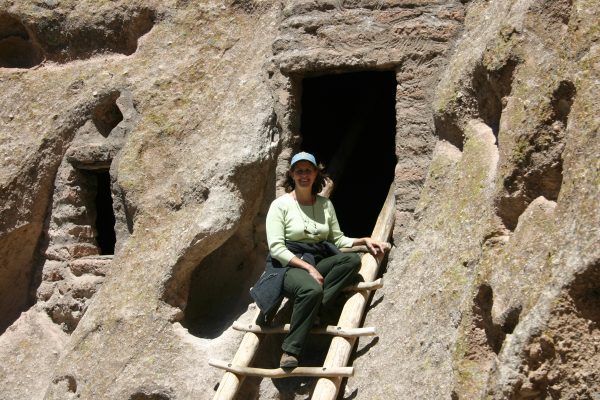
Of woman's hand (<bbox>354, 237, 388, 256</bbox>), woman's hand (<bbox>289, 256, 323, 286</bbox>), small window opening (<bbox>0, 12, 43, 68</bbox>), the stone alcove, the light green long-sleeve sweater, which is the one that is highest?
small window opening (<bbox>0, 12, 43, 68</bbox>)

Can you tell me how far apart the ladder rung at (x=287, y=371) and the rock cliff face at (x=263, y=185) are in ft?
0.46

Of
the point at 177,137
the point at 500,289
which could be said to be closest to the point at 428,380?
the point at 500,289

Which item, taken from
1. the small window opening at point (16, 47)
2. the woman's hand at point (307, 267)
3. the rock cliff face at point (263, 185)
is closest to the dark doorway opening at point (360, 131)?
the rock cliff face at point (263, 185)

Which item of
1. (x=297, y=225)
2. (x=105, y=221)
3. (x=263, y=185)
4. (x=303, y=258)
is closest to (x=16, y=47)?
(x=105, y=221)

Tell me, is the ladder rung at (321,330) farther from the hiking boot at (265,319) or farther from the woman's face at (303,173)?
the woman's face at (303,173)

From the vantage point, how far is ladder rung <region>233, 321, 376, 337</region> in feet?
16.3

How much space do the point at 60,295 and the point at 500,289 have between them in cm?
403

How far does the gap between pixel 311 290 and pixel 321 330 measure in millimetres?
273

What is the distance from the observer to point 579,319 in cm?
341

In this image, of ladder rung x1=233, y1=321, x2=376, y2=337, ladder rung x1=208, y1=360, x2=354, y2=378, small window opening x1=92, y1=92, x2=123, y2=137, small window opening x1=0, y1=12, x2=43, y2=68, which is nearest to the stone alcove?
small window opening x1=92, y1=92, x2=123, y2=137

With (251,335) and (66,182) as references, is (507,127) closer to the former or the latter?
(251,335)

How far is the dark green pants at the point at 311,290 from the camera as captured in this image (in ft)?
16.3

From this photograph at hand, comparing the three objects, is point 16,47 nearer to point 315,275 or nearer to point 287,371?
point 315,275

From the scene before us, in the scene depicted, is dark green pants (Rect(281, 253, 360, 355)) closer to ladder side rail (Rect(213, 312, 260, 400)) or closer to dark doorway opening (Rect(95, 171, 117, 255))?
ladder side rail (Rect(213, 312, 260, 400))
